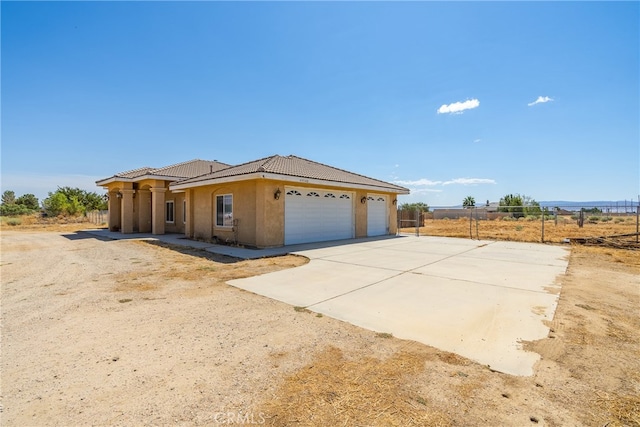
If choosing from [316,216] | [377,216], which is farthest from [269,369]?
[377,216]

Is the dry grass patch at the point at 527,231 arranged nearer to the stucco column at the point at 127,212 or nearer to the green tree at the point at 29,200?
the stucco column at the point at 127,212

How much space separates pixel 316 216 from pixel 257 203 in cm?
329

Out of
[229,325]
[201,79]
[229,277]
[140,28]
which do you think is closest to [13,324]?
[229,325]

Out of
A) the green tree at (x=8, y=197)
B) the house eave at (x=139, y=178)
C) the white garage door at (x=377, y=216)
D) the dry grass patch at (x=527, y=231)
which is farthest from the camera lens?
the green tree at (x=8, y=197)

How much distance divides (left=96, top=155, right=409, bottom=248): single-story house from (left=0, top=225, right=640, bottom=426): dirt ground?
6578 mm

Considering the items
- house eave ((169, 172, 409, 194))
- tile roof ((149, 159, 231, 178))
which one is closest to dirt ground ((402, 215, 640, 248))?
house eave ((169, 172, 409, 194))

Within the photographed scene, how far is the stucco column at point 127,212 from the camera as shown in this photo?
19031 mm

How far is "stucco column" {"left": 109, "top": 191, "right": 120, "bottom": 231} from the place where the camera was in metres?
21.2

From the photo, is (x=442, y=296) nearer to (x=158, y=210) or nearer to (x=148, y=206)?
(x=158, y=210)

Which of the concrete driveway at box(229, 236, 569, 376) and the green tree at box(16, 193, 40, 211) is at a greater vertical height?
the green tree at box(16, 193, 40, 211)

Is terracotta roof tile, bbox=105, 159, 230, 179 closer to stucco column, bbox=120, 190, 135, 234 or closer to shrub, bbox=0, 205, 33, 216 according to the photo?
stucco column, bbox=120, 190, 135, 234

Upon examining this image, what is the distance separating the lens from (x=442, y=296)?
553cm

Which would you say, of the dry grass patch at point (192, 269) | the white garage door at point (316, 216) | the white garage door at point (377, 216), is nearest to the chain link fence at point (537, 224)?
the white garage door at point (377, 216)

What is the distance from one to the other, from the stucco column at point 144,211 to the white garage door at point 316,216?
41.3 feet
